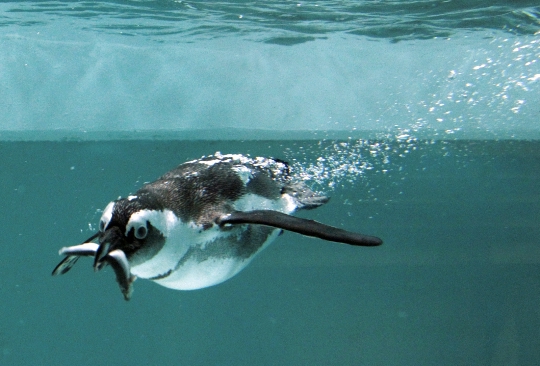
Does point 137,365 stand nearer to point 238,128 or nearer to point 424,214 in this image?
point 238,128

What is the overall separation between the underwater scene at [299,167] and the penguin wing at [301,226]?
455 cm

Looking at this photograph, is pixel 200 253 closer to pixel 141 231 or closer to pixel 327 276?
pixel 141 231

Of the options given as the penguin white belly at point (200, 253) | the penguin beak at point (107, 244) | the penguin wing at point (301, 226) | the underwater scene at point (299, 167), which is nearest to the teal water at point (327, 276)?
the underwater scene at point (299, 167)

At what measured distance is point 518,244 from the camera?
8.77 m

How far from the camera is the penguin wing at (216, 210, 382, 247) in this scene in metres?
1.77

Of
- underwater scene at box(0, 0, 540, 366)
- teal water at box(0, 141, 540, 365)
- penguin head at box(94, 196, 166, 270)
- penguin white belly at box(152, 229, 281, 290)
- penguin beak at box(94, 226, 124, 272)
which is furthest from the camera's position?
teal water at box(0, 141, 540, 365)

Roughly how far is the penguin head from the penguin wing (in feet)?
1.14

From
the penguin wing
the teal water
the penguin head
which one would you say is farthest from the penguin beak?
the teal water

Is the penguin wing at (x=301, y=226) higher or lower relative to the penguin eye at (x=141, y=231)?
lower

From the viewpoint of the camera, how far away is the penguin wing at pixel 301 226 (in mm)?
1770

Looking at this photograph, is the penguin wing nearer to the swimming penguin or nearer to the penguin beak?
the swimming penguin

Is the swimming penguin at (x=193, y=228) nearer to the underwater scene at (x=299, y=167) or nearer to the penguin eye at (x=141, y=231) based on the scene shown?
the penguin eye at (x=141, y=231)

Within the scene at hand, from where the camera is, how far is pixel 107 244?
1.55 meters

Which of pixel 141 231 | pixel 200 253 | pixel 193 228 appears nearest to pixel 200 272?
pixel 200 253
